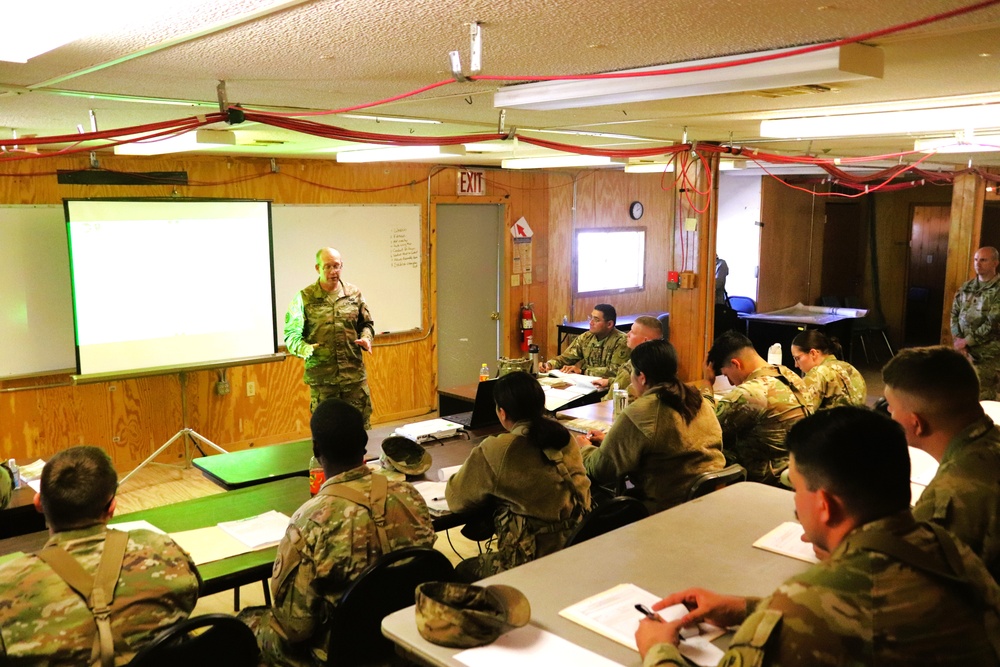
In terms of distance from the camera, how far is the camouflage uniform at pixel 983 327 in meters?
6.95

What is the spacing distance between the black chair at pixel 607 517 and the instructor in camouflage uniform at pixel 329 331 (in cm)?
316

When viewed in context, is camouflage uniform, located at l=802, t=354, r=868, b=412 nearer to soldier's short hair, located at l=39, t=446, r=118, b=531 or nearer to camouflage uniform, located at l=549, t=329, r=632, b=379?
camouflage uniform, located at l=549, t=329, r=632, b=379

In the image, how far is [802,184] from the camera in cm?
1121

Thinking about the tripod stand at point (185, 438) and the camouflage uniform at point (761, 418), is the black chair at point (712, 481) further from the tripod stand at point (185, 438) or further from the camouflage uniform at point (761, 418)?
the tripod stand at point (185, 438)

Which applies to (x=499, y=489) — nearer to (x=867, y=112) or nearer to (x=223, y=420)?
(x=867, y=112)

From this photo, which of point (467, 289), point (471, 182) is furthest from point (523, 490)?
point (471, 182)

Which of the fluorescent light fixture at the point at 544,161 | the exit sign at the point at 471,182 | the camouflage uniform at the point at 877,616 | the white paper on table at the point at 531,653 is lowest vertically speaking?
the white paper on table at the point at 531,653

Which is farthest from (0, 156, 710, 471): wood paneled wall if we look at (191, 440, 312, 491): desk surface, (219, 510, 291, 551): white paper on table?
(219, 510, 291, 551): white paper on table

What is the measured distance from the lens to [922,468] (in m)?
3.36

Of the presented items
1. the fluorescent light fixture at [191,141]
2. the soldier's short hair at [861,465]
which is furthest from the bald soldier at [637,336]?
the soldier's short hair at [861,465]

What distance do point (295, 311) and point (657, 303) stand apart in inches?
227

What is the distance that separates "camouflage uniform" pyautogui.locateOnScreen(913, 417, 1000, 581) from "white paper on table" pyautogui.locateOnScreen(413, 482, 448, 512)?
165 cm

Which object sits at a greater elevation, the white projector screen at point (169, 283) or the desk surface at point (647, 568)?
the white projector screen at point (169, 283)

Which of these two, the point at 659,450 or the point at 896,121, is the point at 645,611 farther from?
the point at 896,121
